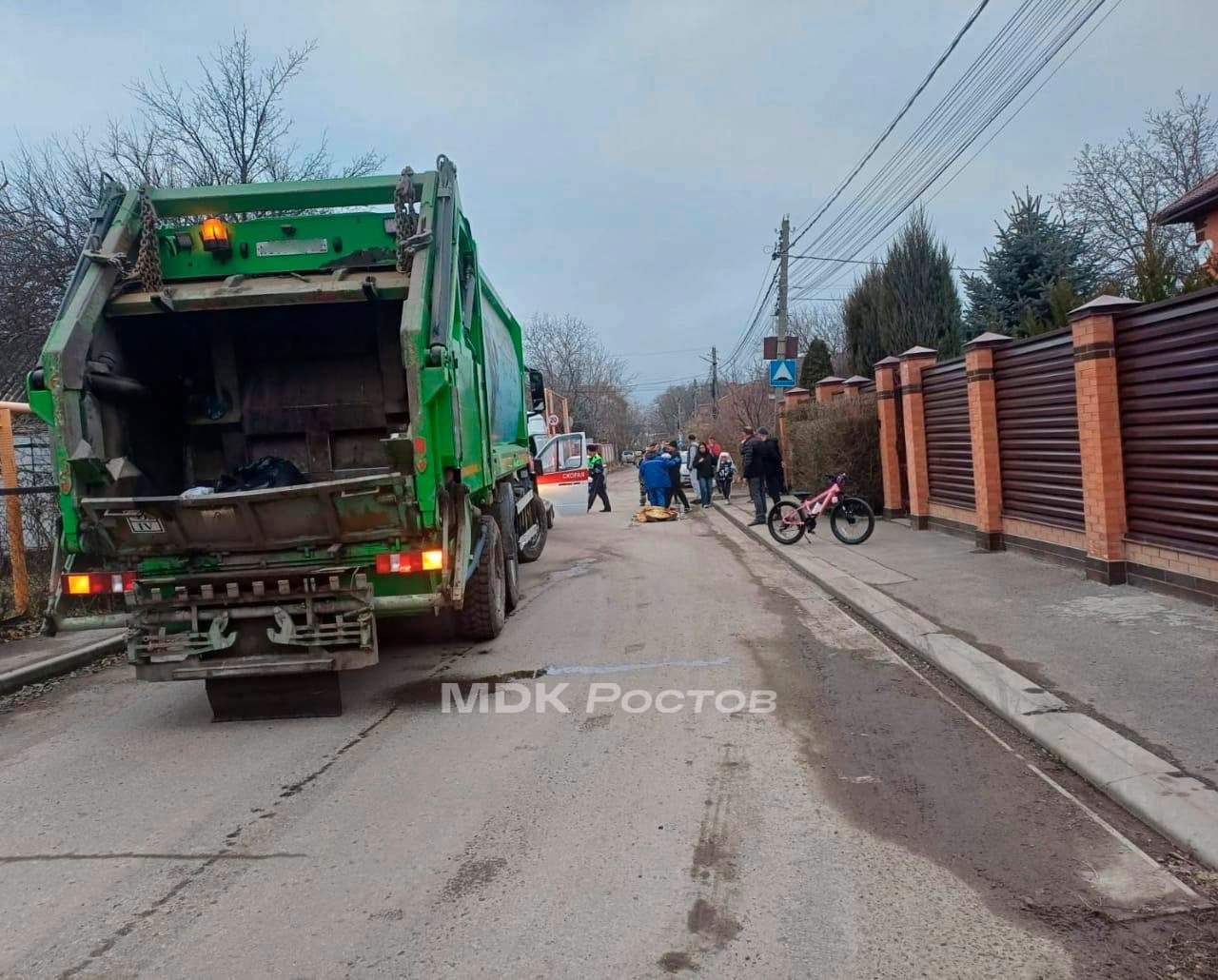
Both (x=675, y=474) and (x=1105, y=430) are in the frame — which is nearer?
(x=1105, y=430)

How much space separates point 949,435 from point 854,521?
1.76 m

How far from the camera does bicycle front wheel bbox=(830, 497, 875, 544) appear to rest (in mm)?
13289

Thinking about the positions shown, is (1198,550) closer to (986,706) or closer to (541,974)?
(986,706)

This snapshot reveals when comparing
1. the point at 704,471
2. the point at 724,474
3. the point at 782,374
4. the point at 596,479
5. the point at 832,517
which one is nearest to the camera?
the point at 832,517

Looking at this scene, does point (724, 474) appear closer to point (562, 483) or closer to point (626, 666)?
point (562, 483)

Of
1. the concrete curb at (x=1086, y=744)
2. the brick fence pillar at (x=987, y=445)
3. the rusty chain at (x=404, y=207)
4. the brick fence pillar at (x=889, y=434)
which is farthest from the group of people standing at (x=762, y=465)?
the rusty chain at (x=404, y=207)

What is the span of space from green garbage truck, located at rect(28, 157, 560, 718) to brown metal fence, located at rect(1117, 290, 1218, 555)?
5.67 metres

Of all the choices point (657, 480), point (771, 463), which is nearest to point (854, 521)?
point (771, 463)

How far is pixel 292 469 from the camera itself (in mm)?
7441

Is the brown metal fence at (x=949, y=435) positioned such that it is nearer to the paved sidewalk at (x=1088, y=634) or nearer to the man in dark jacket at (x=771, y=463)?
the paved sidewalk at (x=1088, y=634)

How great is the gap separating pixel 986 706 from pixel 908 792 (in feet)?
5.29

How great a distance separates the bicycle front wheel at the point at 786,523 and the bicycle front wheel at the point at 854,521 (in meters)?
0.68

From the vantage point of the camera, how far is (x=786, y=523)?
1412cm

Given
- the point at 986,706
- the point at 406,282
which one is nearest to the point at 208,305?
the point at 406,282
